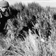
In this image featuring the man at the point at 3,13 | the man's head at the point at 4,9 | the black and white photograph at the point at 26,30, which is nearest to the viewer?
the black and white photograph at the point at 26,30

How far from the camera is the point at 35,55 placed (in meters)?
3.74

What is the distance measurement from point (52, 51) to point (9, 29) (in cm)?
367

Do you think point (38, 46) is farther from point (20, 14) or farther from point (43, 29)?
point (20, 14)

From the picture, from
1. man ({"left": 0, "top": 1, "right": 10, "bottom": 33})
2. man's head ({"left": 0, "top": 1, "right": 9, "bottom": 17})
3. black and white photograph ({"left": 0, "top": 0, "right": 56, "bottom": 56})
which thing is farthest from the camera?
man's head ({"left": 0, "top": 1, "right": 9, "bottom": 17})

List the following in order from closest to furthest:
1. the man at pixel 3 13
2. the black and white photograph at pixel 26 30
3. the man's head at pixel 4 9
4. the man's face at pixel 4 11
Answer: the black and white photograph at pixel 26 30 → the man at pixel 3 13 → the man's face at pixel 4 11 → the man's head at pixel 4 9

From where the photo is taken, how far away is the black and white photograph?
4.06m

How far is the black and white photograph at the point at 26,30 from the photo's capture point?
4058 mm

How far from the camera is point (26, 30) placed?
6.93m

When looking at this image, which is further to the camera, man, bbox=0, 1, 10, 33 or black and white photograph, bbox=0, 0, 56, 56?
man, bbox=0, 1, 10, 33

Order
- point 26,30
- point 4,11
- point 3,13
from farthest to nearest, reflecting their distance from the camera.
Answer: point 4,11
point 3,13
point 26,30

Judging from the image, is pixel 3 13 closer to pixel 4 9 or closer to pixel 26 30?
pixel 4 9

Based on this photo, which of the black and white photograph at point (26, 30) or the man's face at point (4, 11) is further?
the man's face at point (4, 11)

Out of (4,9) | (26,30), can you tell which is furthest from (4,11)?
(26,30)

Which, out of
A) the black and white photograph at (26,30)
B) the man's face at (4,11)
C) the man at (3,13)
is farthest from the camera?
the man's face at (4,11)
